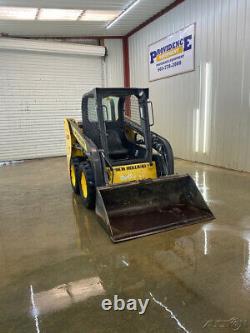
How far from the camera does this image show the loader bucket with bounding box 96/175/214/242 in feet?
9.87

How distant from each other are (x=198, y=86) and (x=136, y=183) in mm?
4328

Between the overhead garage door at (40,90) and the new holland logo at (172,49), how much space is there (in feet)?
6.97

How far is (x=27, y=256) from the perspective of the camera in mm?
2654

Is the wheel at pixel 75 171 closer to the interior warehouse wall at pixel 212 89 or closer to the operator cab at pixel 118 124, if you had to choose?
the operator cab at pixel 118 124

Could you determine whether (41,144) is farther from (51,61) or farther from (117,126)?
(117,126)

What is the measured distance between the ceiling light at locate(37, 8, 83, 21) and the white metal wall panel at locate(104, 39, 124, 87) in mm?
2267

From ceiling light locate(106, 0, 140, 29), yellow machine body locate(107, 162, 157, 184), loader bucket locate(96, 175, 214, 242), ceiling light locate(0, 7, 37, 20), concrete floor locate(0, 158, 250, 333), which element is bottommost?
concrete floor locate(0, 158, 250, 333)

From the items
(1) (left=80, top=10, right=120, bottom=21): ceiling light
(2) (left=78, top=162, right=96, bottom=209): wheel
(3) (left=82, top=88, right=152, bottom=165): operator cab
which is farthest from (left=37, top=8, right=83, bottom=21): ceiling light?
(2) (left=78, top=162, right=96, bottom=209): wheel

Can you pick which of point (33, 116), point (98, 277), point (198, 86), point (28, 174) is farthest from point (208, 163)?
point (33, 116)

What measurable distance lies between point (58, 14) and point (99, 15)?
1088 mm

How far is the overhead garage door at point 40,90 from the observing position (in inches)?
317

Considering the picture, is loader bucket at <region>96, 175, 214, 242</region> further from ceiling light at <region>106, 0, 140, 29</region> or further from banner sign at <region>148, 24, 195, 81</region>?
ceiling light at <region>106, 0, 140, 29</region>

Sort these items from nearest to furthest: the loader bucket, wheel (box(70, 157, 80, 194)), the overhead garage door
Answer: the loader bucket → wheel (box(70, 157, 80, 194)) → the overhead garage door

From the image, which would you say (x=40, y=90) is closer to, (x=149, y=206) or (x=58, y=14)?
(x=58, y=14)
